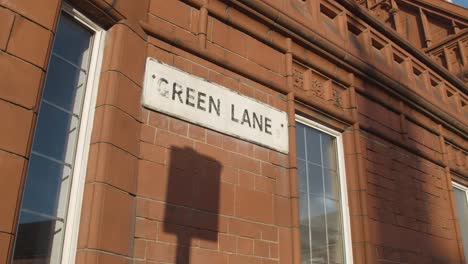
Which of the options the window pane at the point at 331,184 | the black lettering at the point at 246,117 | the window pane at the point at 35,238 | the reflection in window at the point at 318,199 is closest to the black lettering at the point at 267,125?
the black lettering at the point at 246,117

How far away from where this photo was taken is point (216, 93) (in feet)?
15.6

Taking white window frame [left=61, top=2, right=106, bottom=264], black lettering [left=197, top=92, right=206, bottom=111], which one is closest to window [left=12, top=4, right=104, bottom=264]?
white window frame [left=61, top=2, right=106, bottom=264]

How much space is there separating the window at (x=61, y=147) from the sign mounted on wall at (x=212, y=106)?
556 millimetres

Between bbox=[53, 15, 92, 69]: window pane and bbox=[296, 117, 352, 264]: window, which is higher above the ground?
bbox=[53, 15, 92, 69]: window pane

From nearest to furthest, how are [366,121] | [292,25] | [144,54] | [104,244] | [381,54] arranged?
1. [104,244]
2. [144,54]
3. [292,25]
4. [366,121]
5. [381,54]

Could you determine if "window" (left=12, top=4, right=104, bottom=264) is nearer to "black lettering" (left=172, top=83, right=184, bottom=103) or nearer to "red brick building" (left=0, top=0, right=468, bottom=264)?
"red brick building" (left=0, top=0, right=468, bottom=264)

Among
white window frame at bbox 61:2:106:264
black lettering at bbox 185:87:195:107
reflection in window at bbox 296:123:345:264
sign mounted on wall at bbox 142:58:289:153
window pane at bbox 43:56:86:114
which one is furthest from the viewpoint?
reflection in window at bbox 296:123:345:264

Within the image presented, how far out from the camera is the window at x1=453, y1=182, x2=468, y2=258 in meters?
8.02

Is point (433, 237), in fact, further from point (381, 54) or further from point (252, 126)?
point (252, 126)

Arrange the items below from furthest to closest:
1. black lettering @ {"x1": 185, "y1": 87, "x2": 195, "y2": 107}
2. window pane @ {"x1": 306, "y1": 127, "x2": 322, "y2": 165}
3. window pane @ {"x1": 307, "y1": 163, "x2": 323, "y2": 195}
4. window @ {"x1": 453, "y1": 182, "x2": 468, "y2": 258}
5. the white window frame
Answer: window @ {"x1": 453, "y1": 182, "x2": 468, "y2": 258} < window pane @ {"x1": 306, "y1": 127, "x2": 322, "y2": 165} < window pane @ {"x1": 307, "y1": 163, "x2": 323, "y2": 195} < black lettering @ {"x1": 185, "y1": 87, "x2": 195, "y2": 107} < the white window frame

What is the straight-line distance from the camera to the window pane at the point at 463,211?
8021 mm

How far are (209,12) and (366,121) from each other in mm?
2928

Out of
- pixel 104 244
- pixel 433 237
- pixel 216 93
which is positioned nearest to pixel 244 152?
pixel 216 93

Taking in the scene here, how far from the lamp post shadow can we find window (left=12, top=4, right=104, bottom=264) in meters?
0.81
